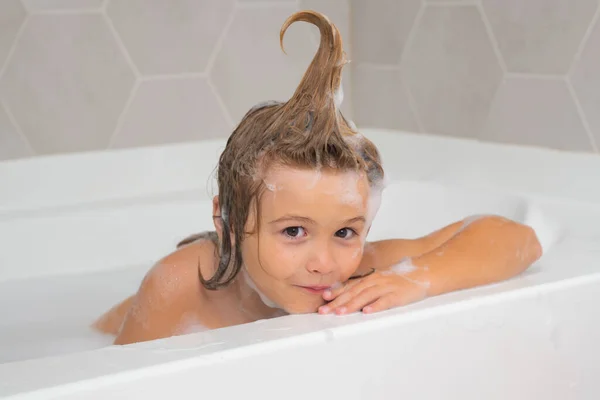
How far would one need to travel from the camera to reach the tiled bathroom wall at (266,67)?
4.60 feet

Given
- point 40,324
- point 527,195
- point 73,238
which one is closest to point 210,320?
point 40,324

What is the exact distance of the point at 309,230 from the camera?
3.06ft

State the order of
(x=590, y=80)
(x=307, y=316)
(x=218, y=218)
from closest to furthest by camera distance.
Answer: (x=307, y=316) → (x=218, y=218) → (x=590, y=80)

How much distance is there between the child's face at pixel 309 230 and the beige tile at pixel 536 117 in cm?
56

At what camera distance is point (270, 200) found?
3.12ft

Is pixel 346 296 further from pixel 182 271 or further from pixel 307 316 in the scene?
pixel 182 271

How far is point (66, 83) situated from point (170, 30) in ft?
0.80

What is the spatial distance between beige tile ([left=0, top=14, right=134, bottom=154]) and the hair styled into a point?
69cm

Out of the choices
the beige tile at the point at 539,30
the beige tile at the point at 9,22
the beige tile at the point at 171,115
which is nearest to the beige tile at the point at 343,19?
the beige tile at the point at 171,115

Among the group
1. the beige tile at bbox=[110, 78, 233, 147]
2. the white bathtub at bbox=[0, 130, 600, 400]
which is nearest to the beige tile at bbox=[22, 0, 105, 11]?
the beige tile at bbox=[110, 78, 233, 147]

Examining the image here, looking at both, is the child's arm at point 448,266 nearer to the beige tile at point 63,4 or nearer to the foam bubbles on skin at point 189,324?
the foam bubbles on skin at point 189,324

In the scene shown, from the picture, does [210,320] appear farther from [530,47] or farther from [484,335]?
[530,47]

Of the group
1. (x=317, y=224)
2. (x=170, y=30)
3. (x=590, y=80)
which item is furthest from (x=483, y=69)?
(x=317, y=224)

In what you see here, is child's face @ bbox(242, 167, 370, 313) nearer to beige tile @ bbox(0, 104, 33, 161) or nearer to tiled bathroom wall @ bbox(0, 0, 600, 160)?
tiled bathroom wall @ bbox(0, 0, 600, 160)
